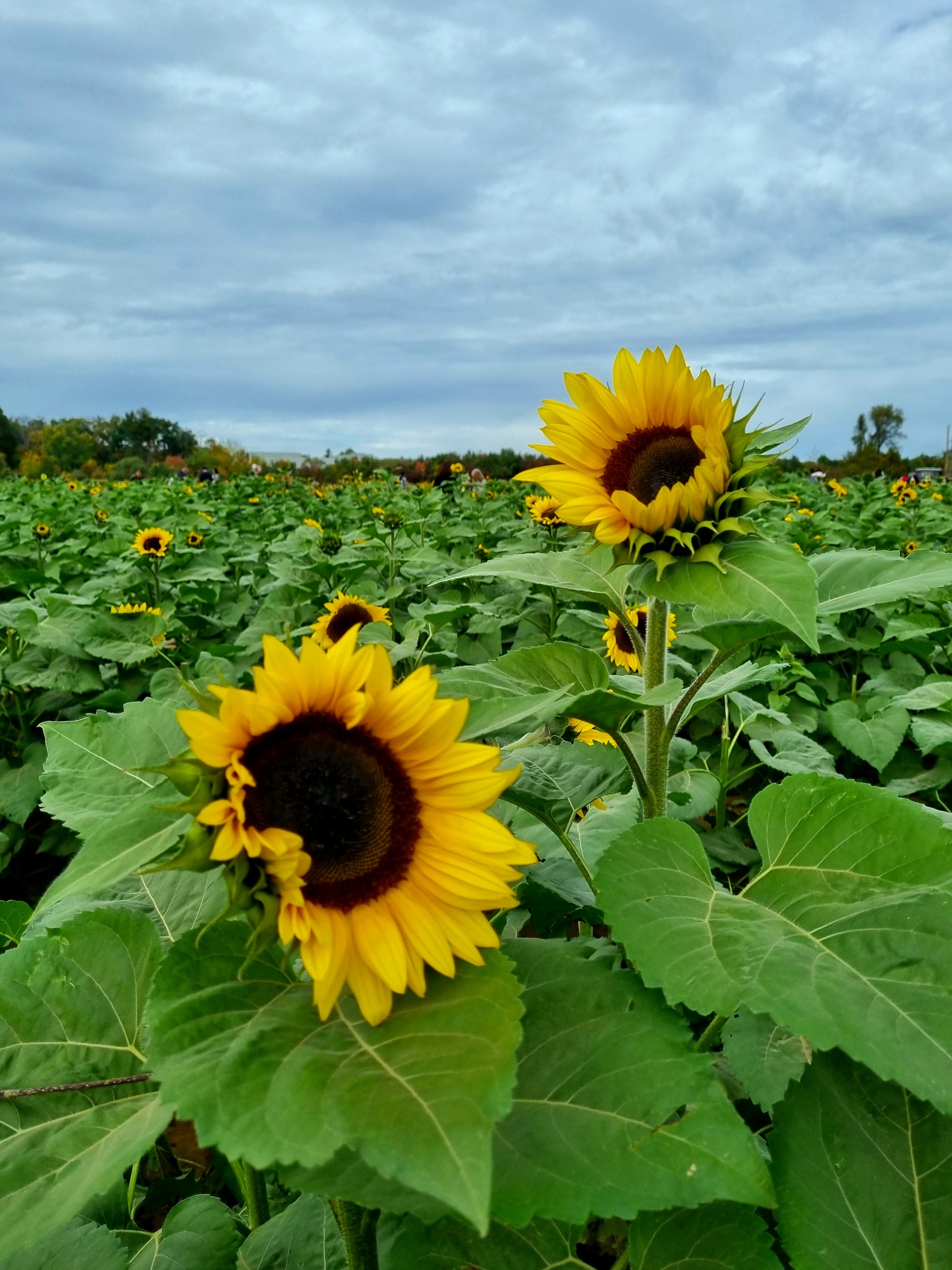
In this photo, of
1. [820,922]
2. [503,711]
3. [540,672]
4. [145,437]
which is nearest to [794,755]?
[540,672]

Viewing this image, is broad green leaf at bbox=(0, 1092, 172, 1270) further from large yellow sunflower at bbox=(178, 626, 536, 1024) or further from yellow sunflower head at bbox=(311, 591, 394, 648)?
yellow sunflower head at bbox=(311, 591, 394, 648)

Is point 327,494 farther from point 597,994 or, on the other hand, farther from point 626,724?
point 597,994

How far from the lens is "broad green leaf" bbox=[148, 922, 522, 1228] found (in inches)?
29.2

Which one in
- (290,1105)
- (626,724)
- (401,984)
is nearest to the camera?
(290,1105)

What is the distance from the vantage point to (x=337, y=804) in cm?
94

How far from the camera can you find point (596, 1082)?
0.94 m

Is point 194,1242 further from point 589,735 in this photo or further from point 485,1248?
point 589,735

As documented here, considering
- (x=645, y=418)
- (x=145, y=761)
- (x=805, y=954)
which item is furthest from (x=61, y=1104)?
(x=645, y=418)

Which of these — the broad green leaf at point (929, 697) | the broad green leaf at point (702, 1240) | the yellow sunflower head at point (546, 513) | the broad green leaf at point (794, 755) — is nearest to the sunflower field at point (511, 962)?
the broad green leaf at point (702, 1240)

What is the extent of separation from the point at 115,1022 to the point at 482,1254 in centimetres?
53

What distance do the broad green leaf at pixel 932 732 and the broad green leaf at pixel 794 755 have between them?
32 centimetres

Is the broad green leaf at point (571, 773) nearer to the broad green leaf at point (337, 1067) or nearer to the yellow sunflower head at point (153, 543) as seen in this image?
the broad green leaf at point (337, 1067)

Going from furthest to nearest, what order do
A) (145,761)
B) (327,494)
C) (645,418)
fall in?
(327,494)
(645,418)
(145,761)

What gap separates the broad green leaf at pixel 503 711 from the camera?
1024mm
